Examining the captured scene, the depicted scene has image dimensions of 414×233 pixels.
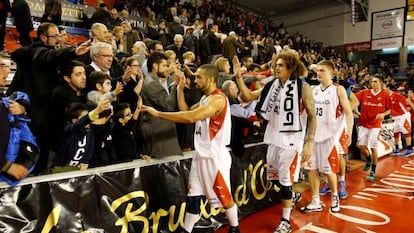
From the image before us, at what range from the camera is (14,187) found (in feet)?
8.30

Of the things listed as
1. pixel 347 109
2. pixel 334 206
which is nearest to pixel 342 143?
pixel 347 109

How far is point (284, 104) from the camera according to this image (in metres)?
3.68

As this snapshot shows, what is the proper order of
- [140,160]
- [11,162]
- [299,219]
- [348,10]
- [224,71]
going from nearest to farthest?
[11,162]
[140,160]
[299,219]
[224,71]
[348,10]

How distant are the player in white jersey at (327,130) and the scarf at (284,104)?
3.96 ft

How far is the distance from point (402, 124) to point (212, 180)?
8.03m

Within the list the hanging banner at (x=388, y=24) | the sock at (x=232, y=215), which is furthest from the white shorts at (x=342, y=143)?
the hanging banner at (x=388, y=24)

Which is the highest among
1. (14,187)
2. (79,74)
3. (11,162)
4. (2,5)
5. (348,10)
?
(348,10)

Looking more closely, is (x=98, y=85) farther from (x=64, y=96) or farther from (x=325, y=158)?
(x=325, y=158)

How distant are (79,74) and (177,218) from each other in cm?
175

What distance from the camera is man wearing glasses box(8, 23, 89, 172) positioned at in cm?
322

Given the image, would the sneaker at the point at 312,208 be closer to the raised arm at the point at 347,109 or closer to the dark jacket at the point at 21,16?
the raised arm at the point at 347,109

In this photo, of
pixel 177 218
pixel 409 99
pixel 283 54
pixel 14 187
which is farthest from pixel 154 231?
pixel 409 99

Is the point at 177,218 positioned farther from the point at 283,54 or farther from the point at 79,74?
the point at 283,54

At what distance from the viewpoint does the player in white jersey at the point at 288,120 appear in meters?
3.64
